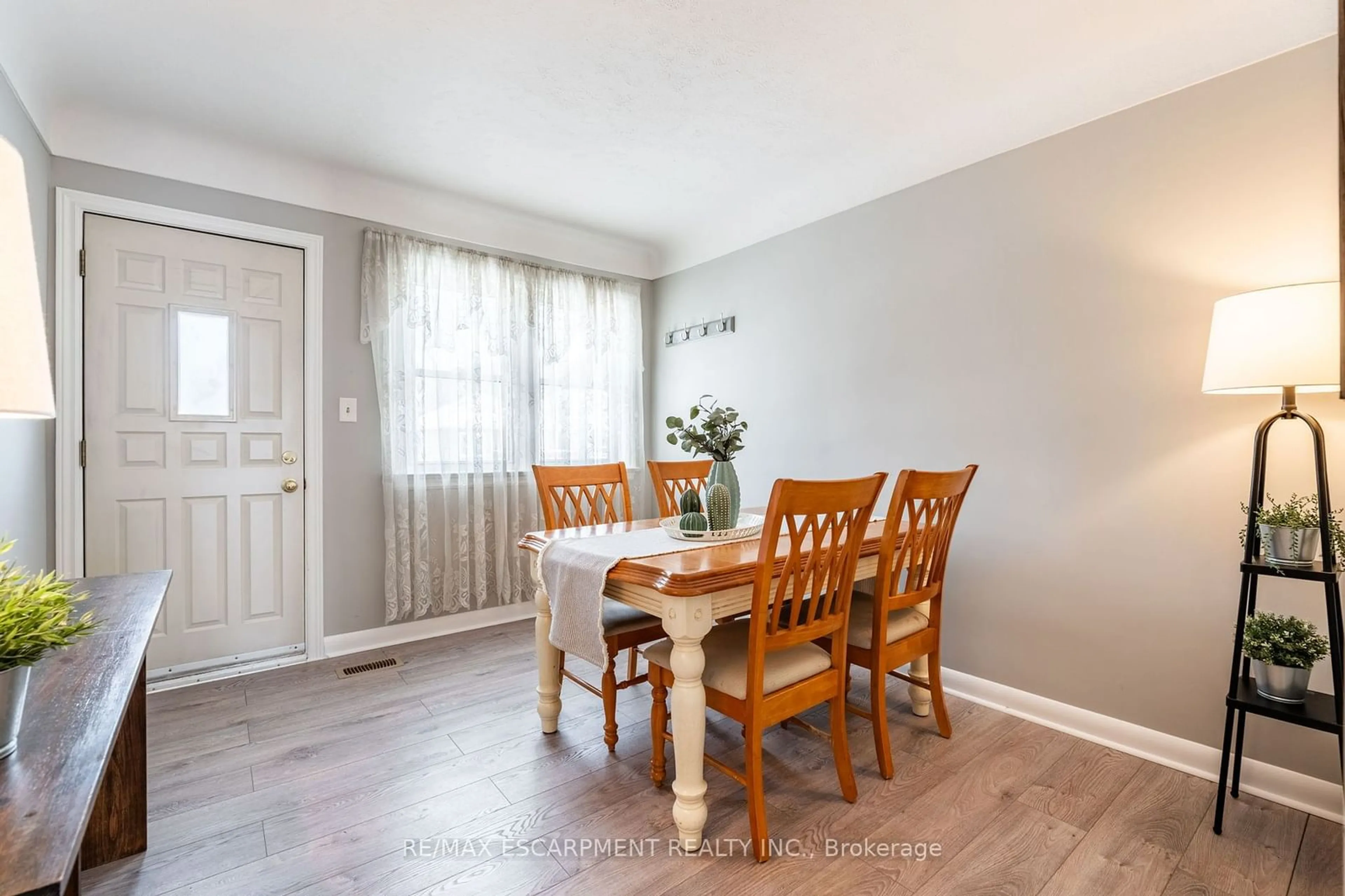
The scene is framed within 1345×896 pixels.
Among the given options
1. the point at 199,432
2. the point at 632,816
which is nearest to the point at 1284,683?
the point at 632,816

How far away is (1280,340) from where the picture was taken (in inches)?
61.4

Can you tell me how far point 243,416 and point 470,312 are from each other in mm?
1274

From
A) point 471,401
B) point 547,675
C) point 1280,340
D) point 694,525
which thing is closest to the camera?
point 1280,340

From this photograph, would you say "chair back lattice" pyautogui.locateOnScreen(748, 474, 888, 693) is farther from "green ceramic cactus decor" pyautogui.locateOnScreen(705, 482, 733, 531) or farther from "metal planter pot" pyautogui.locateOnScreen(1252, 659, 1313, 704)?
"metal planter pot" pyautogui.locateOnScreen(1252, 659, 1313, 704)

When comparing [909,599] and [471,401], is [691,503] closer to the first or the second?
[909,599]

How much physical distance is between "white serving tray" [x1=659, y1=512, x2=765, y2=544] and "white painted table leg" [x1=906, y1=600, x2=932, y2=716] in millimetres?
730

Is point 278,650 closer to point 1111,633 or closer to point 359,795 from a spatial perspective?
point 359,795

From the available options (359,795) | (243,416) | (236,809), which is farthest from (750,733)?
(243,416)

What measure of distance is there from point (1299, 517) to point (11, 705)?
2.80 metres

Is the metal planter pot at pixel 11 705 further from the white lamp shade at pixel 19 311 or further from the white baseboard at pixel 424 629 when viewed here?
the white baseboard at pixel 424 629

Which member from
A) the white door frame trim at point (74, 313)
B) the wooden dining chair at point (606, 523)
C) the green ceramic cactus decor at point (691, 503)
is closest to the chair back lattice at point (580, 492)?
the wooden dining chair at point (606, 523)

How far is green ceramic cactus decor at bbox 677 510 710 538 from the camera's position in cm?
213

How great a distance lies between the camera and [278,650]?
2.98m

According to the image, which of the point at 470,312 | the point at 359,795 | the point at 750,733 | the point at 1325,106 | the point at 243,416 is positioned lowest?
the point at 359,795
